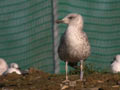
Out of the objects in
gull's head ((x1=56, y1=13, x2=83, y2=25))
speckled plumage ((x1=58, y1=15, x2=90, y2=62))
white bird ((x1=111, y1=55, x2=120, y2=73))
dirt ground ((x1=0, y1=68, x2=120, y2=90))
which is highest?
gull's head ((x1=56, y1=13, x2=83, y2=25))

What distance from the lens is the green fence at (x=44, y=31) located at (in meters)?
33.3

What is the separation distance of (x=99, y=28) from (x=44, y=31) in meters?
4.83

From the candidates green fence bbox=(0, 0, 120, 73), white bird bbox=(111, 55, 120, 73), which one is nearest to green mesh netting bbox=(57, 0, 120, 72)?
green fence bbox=(0, 0, 120, 73)

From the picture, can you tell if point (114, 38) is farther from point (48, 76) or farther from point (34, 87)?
point (34, 87)

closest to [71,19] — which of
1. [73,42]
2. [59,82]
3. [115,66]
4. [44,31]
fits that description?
[73,42]

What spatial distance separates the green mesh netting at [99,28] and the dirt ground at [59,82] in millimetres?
17974

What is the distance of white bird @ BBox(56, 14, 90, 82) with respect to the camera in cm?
1306

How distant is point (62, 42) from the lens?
13.2m

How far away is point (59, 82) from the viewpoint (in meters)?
13.6

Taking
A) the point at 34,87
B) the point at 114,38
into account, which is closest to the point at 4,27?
the point at 114,38

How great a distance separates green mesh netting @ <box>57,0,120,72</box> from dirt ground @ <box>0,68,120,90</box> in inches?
708

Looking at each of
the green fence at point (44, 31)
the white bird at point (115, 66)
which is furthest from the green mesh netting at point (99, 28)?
the white bird at point (115, 66)

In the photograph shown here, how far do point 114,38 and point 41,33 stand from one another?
211 inches

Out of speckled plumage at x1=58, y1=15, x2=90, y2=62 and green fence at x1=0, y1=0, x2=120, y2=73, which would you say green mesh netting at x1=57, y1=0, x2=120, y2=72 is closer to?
green fence at x1=0, y1=0, x2=120, y2=73
